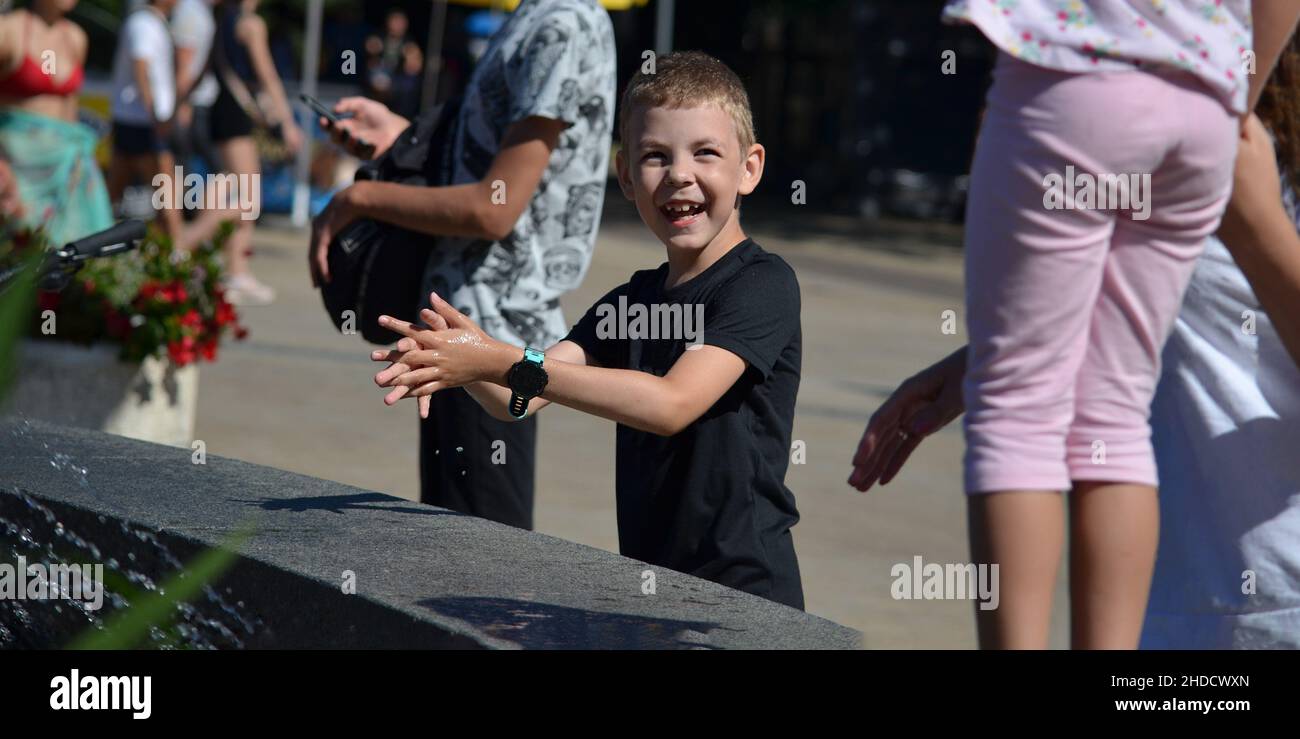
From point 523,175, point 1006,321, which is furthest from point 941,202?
point 1006,321

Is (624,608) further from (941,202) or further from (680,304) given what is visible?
(941,202)

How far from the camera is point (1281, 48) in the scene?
2.32 m

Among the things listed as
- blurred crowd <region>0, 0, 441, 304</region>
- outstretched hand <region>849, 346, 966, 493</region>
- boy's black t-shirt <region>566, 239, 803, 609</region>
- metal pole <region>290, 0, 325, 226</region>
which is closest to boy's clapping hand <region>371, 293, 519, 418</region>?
boy's black t-shirt <region>566, 239, 803, 609</region>

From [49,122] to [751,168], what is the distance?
521 cm

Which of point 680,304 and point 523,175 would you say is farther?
point 523,175

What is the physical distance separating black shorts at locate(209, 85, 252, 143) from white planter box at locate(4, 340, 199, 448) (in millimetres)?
5434

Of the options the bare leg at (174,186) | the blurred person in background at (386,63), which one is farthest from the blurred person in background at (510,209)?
the blurred person in background at (386,63)

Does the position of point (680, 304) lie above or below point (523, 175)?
below

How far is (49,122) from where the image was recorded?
24.5 feet

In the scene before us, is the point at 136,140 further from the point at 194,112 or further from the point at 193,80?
the point at 194,112

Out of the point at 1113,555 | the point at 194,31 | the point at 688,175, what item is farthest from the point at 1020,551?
the point at 194,31
